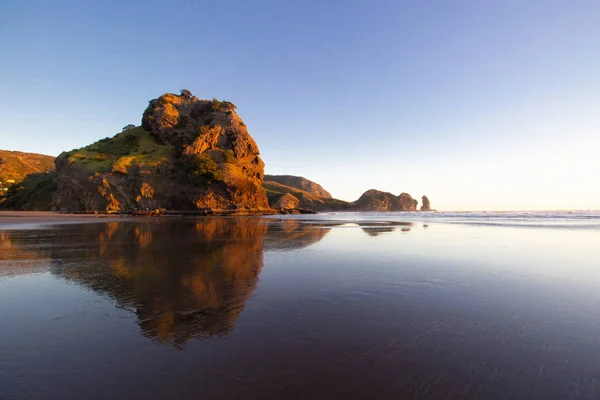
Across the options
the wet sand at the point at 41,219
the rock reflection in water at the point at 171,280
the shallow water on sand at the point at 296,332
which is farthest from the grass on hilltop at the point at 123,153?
the shallow water on sand at the point at 296,332

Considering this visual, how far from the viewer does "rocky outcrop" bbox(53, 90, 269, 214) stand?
2830 inches

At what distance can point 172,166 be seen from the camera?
80.8 m

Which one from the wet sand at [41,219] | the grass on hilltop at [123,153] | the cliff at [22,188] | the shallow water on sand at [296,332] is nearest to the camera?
the shallow water on sand at [296,332]

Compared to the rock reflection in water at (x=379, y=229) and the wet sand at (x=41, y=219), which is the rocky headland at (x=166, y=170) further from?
the rock reflection in water at (x=379, y=229)

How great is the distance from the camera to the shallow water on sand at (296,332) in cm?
341

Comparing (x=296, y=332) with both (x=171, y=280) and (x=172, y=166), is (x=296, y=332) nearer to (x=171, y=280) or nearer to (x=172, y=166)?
(x=171, y=280)

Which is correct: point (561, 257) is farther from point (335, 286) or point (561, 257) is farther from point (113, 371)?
point (113, 371)

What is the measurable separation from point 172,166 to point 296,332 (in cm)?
8539

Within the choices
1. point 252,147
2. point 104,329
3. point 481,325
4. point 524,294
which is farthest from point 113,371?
point 252,147

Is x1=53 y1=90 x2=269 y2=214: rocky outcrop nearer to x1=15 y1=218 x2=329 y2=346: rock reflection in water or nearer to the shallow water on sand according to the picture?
x1=15 y1=218 x2=329 y2=346: rock reflection in water

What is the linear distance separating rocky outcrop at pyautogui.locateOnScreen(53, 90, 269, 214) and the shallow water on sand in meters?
70.0

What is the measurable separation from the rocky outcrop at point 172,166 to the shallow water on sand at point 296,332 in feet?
230

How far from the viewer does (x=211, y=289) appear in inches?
301

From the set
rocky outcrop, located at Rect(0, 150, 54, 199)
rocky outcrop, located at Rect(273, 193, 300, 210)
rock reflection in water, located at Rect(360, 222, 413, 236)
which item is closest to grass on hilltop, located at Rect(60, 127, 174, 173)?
rocky outcrop, located at Rect(0, 150, 54, 199)
